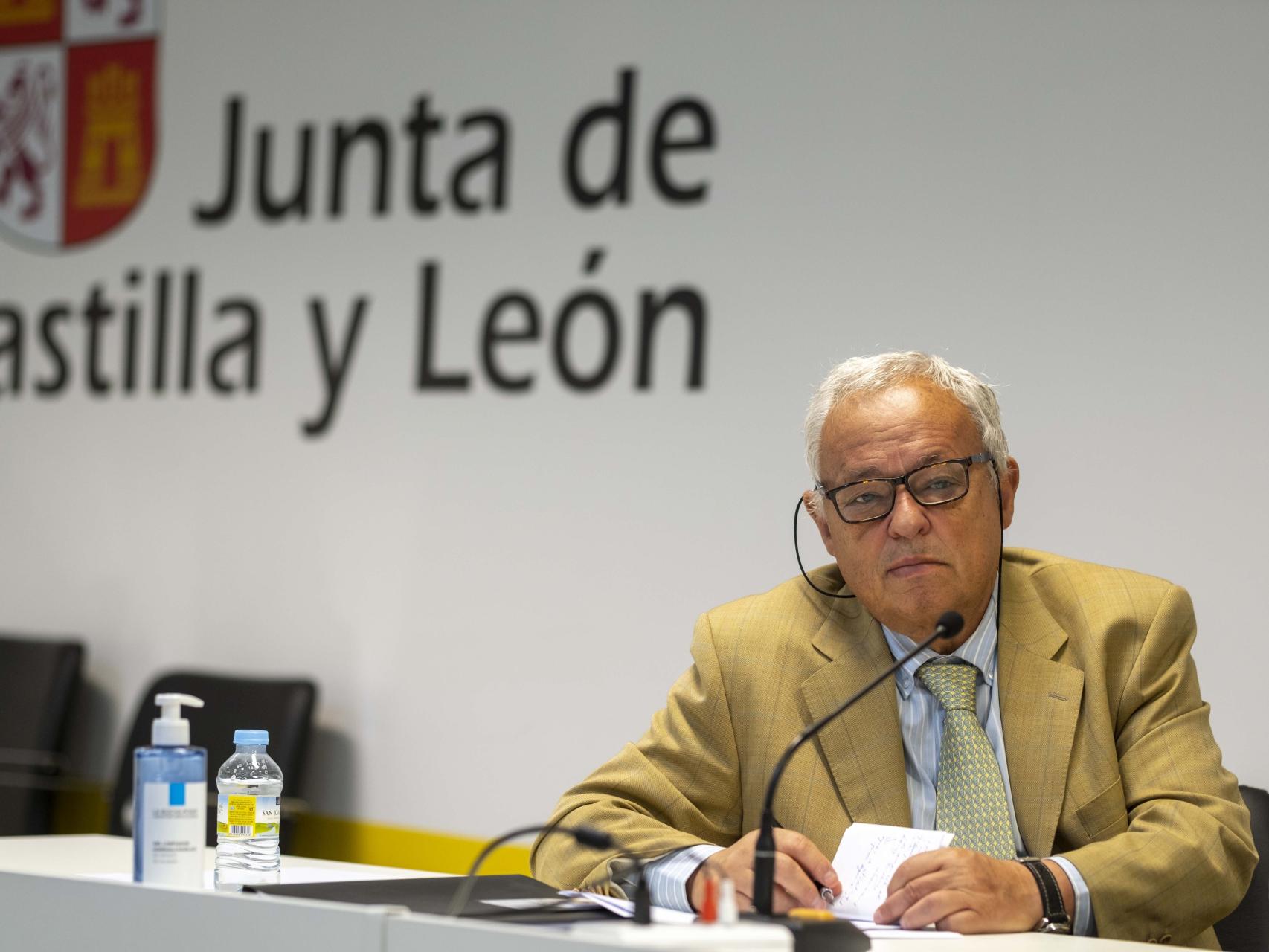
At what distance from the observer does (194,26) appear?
16.6 ft

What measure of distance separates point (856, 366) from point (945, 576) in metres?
0.39

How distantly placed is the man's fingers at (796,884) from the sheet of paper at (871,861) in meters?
0.04

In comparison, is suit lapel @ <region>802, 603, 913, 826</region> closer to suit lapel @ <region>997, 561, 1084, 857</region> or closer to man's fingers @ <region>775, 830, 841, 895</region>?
suit lapel @ <region>997, 561, 1084, 857</region>

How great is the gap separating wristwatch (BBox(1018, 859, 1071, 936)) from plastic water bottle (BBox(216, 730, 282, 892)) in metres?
1.07

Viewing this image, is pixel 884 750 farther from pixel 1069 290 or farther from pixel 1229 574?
pixel 1069 290

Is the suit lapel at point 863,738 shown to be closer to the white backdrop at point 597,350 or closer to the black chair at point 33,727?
the white backdrop at point 597,350

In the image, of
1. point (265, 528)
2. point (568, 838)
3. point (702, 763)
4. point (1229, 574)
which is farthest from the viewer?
point (265, 528)

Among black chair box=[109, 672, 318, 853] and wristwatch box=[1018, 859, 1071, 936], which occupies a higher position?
wristwatch box=[1018, 859, 1071, 936]

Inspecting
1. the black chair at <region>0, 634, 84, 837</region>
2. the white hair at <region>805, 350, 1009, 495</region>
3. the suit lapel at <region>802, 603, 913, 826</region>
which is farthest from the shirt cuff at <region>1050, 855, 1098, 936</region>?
the black chair at <region>0, 634, 84, 837</region>

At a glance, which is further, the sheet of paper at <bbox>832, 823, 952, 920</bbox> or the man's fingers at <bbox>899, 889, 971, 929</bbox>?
the sheet of paper at <bbox>832, 823, 952, 920</bbox>

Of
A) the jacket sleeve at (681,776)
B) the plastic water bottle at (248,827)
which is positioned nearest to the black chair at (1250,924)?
the jacket sleeve at (681,776)

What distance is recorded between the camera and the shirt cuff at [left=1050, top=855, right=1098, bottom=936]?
216 centimetres

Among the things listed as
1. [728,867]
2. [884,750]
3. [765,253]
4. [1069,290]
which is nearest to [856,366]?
[884,750]

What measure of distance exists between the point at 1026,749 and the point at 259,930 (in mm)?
1231
